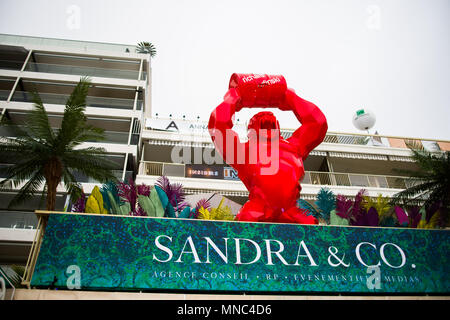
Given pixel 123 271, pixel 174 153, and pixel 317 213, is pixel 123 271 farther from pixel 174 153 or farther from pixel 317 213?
pixel 174 153

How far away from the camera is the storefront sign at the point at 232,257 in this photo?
10.4ft

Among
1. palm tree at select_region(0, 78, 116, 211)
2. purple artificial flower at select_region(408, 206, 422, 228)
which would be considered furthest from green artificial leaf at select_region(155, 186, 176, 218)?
palm tree at select_region(0, 78, 116, 211)

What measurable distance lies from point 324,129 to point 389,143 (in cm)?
1463

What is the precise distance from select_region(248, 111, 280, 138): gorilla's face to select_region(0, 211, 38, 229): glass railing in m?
12.6

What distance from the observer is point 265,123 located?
4.54m

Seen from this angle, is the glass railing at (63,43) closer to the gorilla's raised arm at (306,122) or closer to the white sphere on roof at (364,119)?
the white sphere on roof at (364,119)

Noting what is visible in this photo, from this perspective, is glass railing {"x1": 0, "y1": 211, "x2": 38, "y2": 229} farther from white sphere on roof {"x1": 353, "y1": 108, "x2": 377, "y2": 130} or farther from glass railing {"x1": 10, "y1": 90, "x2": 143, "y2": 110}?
white sphere on roof {"x1": 353, "y1": 108, "x2": 377, "y2": 130}

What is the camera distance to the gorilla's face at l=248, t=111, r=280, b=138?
447 cm

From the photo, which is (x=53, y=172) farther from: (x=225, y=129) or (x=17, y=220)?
(x=225, y=129)

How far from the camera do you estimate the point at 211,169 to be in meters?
14.8

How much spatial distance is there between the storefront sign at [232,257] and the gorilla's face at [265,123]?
1.39 meters

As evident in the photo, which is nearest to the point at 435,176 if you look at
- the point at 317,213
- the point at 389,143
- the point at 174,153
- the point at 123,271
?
the point at 389,143

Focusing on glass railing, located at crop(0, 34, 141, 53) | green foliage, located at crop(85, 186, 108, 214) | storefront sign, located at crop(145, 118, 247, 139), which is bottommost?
green foliage, located at crop(85, 186, 108, 214)

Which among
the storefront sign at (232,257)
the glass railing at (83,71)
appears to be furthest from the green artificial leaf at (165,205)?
the glass railing at (83,71)
